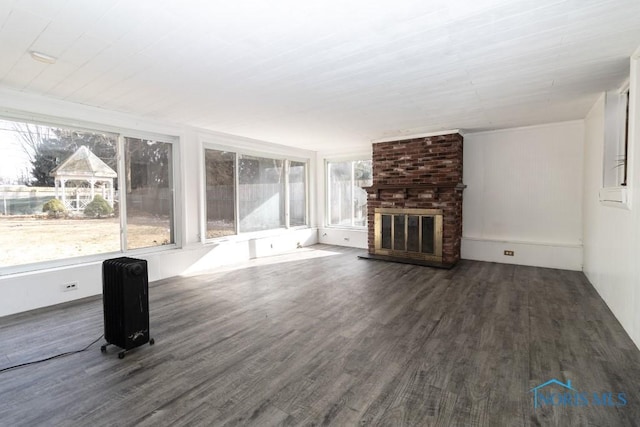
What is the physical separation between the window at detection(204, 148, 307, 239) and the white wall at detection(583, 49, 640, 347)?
5670mm

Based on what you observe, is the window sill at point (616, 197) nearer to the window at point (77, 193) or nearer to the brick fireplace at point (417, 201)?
the brick fireplace at point (417, 201)

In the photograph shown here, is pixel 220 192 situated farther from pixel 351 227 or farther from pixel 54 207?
pixel 351 227

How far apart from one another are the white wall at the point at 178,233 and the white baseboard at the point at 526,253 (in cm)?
381

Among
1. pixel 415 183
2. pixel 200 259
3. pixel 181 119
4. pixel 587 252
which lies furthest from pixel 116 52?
pixel 587 252

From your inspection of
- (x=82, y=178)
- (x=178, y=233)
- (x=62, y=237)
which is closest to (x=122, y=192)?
(x=82, y=178)

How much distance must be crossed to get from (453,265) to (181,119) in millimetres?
5194

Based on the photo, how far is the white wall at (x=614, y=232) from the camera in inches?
103

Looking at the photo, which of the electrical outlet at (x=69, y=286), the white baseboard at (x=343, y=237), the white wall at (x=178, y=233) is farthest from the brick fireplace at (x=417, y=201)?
the electrical outlet at (x=69, y=286)

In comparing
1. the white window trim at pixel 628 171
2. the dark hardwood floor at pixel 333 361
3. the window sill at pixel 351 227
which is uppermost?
the white window trim at pixel 628 171

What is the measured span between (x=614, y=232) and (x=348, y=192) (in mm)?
5126

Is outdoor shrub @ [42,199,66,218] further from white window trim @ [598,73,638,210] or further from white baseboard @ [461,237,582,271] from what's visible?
white baseboard @ [461,237,582,271]

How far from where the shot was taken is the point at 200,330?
300 cm

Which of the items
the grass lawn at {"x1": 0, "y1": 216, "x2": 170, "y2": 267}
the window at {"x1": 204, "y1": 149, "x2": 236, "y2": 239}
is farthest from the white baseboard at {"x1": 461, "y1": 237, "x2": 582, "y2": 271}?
the grass lawn at {"x1": 0, "y1": 216, "x2": 170, "y2": 267}

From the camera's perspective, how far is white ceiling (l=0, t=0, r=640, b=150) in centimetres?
198
